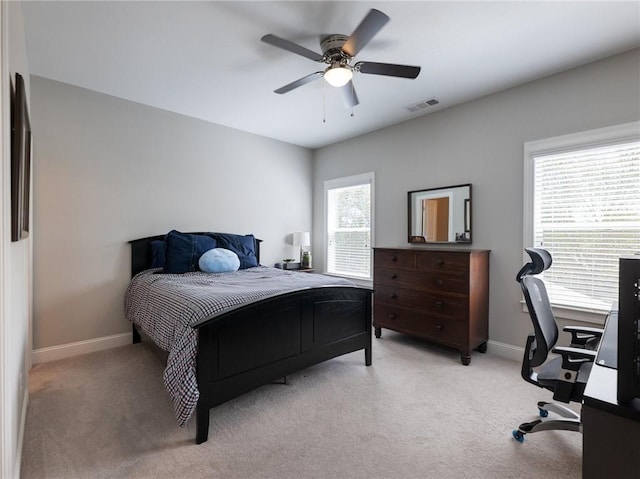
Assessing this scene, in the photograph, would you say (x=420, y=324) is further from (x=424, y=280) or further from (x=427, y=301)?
(x=424, y=280)

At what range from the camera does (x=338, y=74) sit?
2254mm

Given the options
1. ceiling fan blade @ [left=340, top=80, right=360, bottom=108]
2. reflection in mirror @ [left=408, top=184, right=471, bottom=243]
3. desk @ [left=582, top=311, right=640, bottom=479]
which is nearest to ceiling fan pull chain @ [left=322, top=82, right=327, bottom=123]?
ceiling fan blade @ [left=340, top=80, right=360, bottom=108]

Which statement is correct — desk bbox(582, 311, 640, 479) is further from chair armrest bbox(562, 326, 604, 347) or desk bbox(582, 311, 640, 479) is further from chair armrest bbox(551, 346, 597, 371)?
chair armrest bbox(562, 326, 604, 347)

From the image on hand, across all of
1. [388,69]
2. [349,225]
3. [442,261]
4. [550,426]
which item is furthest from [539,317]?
[349,225]

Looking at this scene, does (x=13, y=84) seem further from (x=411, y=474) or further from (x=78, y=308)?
(x=411, y=474)

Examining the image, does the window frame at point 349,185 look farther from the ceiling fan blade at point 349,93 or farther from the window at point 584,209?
the window at point 584,209

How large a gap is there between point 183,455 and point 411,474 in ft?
4.06

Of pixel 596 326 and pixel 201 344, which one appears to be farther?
pixel 596 326

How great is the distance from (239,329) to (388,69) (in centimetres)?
212

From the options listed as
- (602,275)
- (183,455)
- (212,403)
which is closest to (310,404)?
(212,403)

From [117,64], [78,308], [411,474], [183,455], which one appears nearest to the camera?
[411,474]

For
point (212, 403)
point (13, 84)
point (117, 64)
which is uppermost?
point (117, 64)

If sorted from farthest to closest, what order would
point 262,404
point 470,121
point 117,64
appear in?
point 470,121, point 117,64, point 262,404

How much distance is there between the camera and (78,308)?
3170mm
